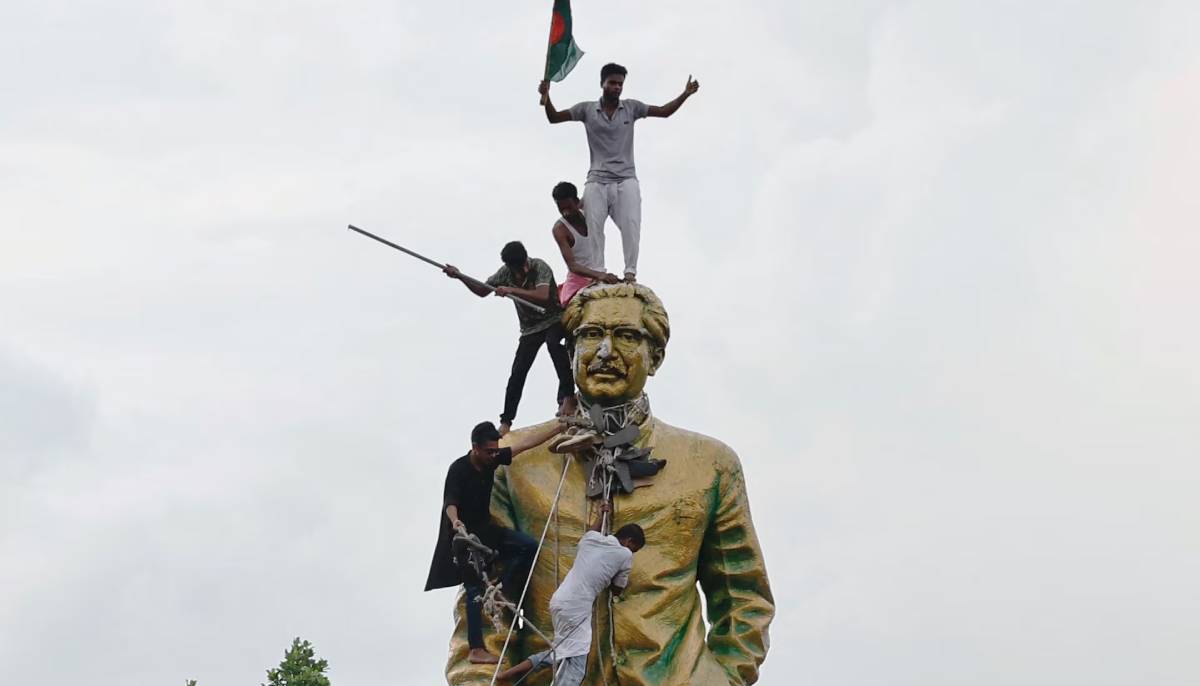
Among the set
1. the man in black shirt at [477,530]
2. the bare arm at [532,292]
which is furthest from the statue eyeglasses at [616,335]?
the man in black shirt at [477,530]

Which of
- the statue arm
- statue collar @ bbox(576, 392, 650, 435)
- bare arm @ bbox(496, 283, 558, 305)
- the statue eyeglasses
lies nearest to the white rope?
statue collar @ bbox(576, 392, 650, 435)

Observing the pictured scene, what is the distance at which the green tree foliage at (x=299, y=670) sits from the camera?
983 inches

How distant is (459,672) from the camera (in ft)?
57.1

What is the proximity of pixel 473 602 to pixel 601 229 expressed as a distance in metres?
3.59

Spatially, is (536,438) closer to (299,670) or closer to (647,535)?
(647,535)

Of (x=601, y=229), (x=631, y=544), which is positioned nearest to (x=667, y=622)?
(x=631, y=544)

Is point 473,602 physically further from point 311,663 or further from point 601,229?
point 311,663

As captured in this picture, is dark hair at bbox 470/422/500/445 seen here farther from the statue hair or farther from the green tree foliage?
the green tree foliage

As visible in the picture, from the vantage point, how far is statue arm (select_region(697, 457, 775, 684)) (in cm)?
1817

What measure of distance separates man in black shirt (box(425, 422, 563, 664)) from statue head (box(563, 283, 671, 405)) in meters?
0.76

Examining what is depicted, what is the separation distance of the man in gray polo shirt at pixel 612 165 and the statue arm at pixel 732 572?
6.97 ft

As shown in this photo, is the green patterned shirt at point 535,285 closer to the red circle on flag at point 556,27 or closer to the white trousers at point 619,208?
the white trousers at point 619,208

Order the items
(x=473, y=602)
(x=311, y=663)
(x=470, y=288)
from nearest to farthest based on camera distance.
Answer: (x=473, y=602), (x=470, y=288), (x=311, y=663)

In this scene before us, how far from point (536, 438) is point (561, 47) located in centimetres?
342
